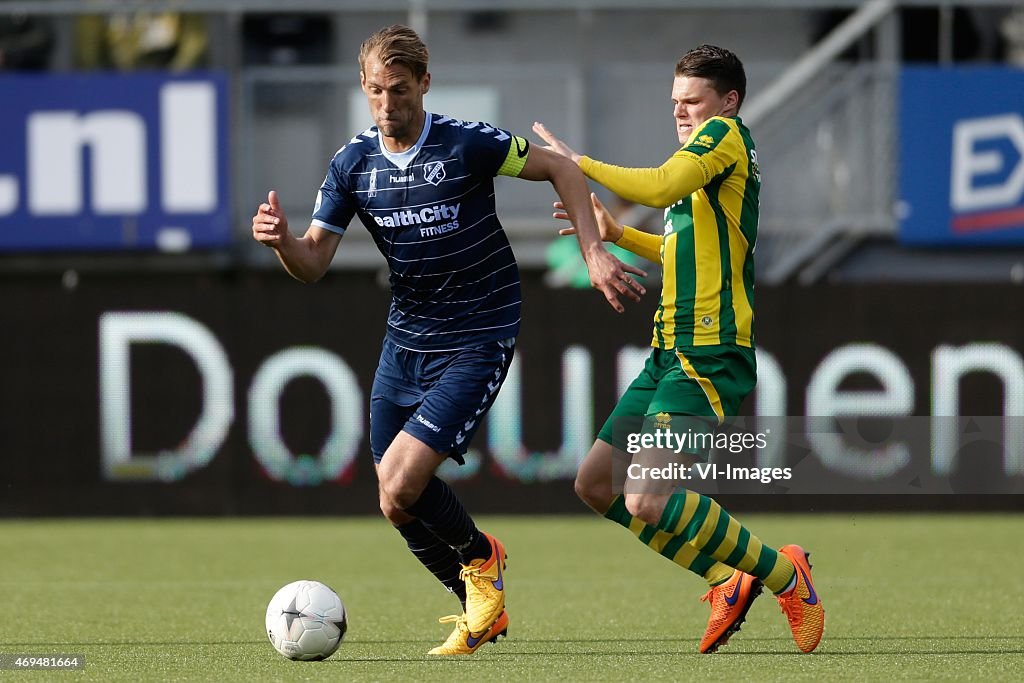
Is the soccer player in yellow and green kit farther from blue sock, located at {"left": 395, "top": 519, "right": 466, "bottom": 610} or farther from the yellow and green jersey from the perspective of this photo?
blue sock, located at {"left": 395, "top": 519, "right": 466, "bottom": 610}

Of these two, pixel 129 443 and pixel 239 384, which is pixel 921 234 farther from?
pixel 129 443

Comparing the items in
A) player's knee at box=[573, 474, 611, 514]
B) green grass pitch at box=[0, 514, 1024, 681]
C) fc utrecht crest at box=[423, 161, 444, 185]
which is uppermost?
fc utrecht crest at box=[423, 161, 444, 185]

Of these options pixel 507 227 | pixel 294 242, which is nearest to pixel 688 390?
pixel 294 242

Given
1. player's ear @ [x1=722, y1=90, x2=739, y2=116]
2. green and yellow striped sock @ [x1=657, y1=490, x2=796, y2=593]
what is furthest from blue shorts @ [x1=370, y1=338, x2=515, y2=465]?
player's ear @ [x1=722, y1=90, x2=739, y2=116]

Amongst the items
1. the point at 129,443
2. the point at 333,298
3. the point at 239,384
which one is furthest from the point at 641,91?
the point at 129,443

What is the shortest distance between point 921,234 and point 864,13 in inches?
78.5

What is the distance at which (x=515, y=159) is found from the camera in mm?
6039

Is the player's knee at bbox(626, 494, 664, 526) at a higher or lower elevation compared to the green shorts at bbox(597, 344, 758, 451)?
lower

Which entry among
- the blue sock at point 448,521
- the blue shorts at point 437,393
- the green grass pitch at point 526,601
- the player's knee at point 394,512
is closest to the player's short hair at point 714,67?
the blue shorts at point 437,393

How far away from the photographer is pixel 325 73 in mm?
14086

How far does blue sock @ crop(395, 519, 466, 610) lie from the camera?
6293 millimetres

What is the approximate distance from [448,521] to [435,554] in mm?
245

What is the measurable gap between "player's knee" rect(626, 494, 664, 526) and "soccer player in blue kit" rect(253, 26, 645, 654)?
25.1 inches

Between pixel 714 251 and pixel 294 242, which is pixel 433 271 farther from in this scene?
pixel 714 251
